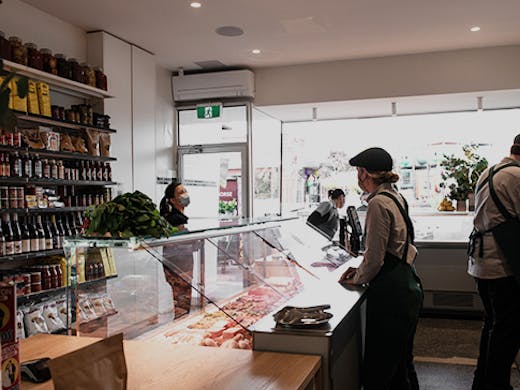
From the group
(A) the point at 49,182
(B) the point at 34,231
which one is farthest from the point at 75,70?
(B) the point at 34,231

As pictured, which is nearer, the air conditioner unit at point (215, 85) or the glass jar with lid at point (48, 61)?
the glass jar with lid at point (48, 61)

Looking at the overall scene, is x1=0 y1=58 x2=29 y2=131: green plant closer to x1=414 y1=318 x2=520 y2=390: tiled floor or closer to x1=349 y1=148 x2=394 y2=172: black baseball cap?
x1=349 y1=148 x2=394 y2=172: black baseball cap

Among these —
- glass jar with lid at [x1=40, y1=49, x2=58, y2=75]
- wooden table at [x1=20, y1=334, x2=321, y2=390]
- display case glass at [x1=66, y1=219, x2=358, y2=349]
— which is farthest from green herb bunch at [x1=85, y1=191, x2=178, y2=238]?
glass jar with lid at [x1=40, y1=49, x2=58, y2=75]

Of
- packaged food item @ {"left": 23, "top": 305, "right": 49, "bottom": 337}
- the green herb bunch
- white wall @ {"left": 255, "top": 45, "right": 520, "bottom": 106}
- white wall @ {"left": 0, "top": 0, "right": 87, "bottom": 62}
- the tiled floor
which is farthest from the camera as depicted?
white wall @ {"left": 255, "top": 45, "right": 520, "bottom": 106}

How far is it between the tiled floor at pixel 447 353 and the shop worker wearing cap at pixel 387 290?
1.10 m

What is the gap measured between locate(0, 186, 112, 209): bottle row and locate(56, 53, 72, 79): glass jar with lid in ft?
3.56

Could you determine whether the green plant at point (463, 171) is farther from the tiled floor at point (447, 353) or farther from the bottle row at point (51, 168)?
the bottle row at point (51, 168)

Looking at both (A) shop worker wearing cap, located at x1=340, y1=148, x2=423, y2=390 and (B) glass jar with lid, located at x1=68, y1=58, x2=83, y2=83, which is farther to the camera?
(B) glass jar with lid, located at x1=68, y1=58, x2=83, y2=83

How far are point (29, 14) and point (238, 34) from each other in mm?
2149

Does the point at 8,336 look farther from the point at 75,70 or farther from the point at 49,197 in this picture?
the point at 75,70

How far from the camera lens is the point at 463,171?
275 inches

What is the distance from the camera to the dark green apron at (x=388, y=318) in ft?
8.35

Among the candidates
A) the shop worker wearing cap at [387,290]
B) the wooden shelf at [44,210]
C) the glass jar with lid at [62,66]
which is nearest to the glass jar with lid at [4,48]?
A: the glass jar with lid at [62,66]

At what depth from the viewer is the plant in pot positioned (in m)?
6.89
